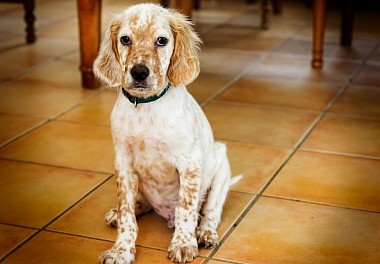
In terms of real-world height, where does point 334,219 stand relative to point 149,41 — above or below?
below

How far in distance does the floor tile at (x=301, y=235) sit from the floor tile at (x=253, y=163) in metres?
0.16

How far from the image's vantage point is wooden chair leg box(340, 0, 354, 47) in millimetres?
4715

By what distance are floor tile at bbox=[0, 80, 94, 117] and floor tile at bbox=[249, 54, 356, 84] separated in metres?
1.06

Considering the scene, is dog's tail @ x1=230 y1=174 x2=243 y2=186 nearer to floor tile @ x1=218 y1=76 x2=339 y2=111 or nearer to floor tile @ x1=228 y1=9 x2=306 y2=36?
floor tile @ x1=218 y1=76 x2=339 y2=111

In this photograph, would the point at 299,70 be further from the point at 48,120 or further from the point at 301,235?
the point at 301,235

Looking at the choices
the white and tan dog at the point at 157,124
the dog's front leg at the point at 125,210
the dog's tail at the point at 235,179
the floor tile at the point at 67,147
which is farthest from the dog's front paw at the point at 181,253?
the floor tile at the point at 67,147

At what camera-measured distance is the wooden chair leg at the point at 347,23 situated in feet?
15.5

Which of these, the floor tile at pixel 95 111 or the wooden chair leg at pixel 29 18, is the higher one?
the wooden chair leg at pixel 29 18

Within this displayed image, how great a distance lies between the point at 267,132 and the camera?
10.9ft

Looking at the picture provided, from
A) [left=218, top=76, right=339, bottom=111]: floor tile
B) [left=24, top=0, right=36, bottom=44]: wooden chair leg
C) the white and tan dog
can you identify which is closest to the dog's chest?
the white and tan dog

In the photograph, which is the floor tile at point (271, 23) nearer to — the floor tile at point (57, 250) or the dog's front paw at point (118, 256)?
the floor tile at point (57, 250)

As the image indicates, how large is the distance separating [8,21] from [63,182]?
10.0 ft

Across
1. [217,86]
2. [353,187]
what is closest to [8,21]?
[217,86]

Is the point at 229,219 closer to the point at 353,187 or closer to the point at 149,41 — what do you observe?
the point at 353,187
